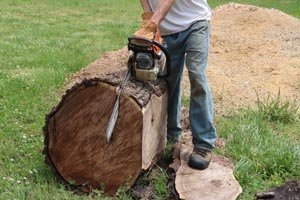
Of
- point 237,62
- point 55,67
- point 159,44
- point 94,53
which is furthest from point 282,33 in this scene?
point 159,44

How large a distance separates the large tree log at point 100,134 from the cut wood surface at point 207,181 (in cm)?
25

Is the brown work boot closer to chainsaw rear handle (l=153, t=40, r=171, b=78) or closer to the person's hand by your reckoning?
chainsaw rear handle (l=153, t=40, r=171, b=78)

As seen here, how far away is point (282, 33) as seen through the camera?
9828 mm

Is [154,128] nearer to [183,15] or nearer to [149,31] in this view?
[149,31]

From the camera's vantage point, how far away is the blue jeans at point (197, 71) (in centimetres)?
426

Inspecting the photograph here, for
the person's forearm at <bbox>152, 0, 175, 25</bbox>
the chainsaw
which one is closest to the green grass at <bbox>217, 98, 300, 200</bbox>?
the chainsaw

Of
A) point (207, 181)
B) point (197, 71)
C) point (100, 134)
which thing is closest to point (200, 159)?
point (207, 181)

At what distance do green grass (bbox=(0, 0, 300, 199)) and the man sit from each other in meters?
0.35

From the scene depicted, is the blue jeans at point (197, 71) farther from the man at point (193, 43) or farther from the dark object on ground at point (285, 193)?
the dark object on ground at point (285, 193)

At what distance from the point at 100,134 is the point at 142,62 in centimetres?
56

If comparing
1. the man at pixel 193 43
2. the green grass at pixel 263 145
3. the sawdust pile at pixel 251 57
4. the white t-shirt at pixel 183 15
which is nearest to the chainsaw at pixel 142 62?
the man at pixel 193 43

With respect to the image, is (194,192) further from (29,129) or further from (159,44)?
(29,129)

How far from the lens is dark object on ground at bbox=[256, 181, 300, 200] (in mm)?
3895

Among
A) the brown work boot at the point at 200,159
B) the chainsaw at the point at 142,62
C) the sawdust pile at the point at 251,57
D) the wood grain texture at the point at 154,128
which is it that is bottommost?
the sawdust pile at the point at 251,57
